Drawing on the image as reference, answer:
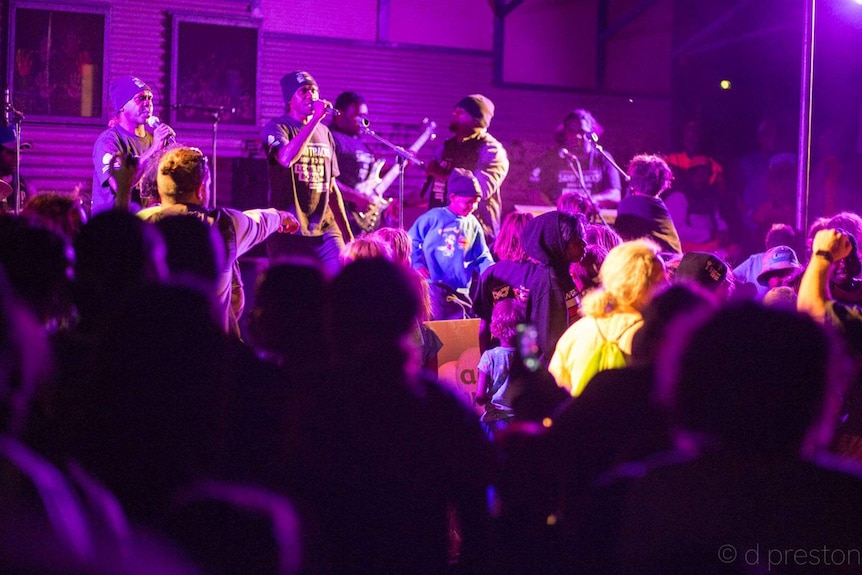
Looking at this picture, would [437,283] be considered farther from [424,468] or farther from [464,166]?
[424,468]

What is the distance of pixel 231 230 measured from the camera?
14.7 ft

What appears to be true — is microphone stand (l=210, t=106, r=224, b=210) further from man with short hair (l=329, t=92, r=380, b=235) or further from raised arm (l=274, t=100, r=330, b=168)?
raised arm (l=274, t=100, r=330, b=168)

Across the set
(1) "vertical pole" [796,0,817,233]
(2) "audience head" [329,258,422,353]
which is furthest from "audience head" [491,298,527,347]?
(1) "vertical pole" [796,0,817,233]

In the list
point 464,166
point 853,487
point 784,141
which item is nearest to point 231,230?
point 853,487

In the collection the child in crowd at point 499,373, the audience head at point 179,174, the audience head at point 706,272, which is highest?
the audience head at point 179,174

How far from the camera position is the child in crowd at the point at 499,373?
4.84 metres

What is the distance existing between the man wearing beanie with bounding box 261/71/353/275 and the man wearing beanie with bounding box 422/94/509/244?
134 centimetres

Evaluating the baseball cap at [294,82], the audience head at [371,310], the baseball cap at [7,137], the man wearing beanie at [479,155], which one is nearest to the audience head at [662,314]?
the audience head at [371,310]

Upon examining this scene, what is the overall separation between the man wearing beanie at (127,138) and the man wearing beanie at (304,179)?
3.79ft

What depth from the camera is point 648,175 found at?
7035mm

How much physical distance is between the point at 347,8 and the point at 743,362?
10931mm

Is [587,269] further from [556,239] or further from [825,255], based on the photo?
[825,255]

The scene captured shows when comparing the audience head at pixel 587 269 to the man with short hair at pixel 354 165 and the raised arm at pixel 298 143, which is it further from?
the man with short hair at pixel 354 165
